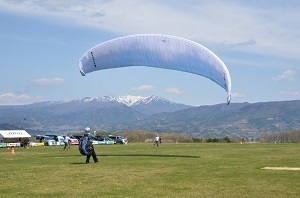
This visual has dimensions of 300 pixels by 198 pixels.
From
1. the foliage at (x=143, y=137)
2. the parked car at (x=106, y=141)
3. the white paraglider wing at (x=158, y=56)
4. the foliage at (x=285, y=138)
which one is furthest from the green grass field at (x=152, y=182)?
the foliage at (x=143, y=137)

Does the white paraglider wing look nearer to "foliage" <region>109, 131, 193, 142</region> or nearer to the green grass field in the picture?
the green grass field

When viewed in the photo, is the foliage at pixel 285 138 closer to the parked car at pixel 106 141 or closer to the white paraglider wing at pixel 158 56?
the parked car at pixel 106 141

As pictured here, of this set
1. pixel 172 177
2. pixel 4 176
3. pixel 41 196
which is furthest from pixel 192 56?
pixel 41 196

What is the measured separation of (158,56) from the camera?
29.6m

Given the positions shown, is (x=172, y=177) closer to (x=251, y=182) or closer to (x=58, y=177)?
(x=251, y=182)

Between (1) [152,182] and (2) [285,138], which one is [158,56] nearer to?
(1) [152,182]

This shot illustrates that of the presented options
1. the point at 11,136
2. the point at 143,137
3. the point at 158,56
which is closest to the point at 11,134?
the point at 11,136

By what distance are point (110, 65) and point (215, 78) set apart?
6841 mm

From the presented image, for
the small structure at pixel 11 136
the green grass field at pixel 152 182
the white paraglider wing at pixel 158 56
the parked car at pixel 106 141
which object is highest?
the white paraglider wing at pixel 158 56

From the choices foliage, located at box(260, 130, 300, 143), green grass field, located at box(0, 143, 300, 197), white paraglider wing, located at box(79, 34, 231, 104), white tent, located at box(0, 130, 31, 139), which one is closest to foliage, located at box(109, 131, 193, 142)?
foliage, located at box(260, 130, 300, 143)

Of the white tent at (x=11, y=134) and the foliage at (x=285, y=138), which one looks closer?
the white tent at (x=11, y=134)

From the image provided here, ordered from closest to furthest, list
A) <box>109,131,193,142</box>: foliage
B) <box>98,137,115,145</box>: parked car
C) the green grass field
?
1. the green grass field
2. <box>98,137,115,145</box>: parked car
3. <box>109,131,193,142</box>: foliage

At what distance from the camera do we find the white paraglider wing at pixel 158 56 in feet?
91.1

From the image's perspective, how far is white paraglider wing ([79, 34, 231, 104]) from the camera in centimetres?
2778
